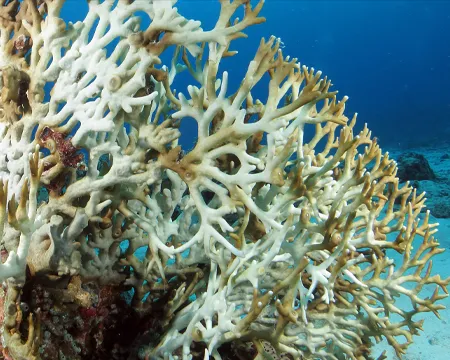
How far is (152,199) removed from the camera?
285cm

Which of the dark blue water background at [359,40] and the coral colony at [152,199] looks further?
the dark blue water background at [359,40]

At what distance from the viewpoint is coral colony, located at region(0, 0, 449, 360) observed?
239 cm

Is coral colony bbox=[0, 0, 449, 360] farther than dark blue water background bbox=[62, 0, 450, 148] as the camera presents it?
No

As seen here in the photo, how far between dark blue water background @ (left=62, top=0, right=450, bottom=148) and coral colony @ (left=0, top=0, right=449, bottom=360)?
3299 inches

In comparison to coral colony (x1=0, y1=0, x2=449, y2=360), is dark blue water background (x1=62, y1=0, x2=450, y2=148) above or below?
above

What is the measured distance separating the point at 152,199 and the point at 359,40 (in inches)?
6007

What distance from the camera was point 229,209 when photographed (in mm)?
2443

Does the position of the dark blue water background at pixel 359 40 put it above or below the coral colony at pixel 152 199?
above

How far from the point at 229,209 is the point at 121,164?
30.8 inches

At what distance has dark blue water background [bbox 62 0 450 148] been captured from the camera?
95800mm

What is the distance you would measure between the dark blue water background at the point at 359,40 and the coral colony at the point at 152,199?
83782 mm

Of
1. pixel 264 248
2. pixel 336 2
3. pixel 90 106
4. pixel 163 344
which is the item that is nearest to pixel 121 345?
pixel 163 344

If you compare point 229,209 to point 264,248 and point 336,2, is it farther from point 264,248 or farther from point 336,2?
point 336,2

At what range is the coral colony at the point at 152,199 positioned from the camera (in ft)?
7.83
